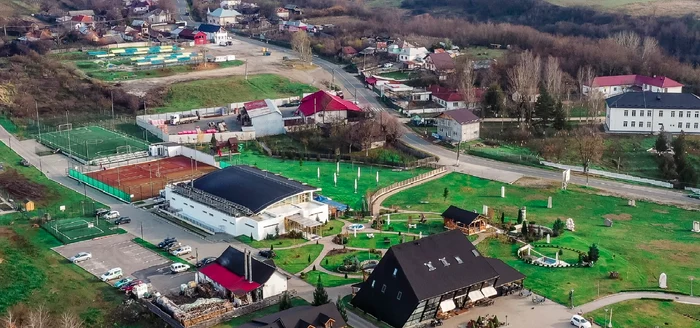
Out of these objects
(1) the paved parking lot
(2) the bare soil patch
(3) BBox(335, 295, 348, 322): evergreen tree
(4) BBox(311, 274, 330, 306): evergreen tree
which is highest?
(4) BBox(311, 274, 330, 306): evergreen tree

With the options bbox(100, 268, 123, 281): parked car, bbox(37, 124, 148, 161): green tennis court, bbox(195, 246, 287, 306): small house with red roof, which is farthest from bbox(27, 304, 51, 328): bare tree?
bbox(37, 124, 148, 161): green tennis court

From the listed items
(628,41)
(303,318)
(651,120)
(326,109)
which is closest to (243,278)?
(303,318)

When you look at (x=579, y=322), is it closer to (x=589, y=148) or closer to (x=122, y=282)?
(x=122, y=282)

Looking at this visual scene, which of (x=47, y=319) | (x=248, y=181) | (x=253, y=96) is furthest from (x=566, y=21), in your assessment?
(x=47, y=319)

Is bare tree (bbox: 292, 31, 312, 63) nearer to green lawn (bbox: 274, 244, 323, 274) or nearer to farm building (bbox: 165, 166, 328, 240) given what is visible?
farm building (bbox: 165, 166, 328, 240)

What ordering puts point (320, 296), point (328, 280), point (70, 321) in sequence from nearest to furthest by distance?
point (70, 321)
point (320, 296)
point (328, 280)

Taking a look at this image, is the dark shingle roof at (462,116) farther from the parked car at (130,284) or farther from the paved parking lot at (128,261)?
the parked car at (130,284)

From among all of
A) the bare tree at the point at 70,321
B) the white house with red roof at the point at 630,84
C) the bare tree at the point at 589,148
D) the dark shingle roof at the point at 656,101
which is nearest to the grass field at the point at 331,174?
the bare tree at the point at 589,148
